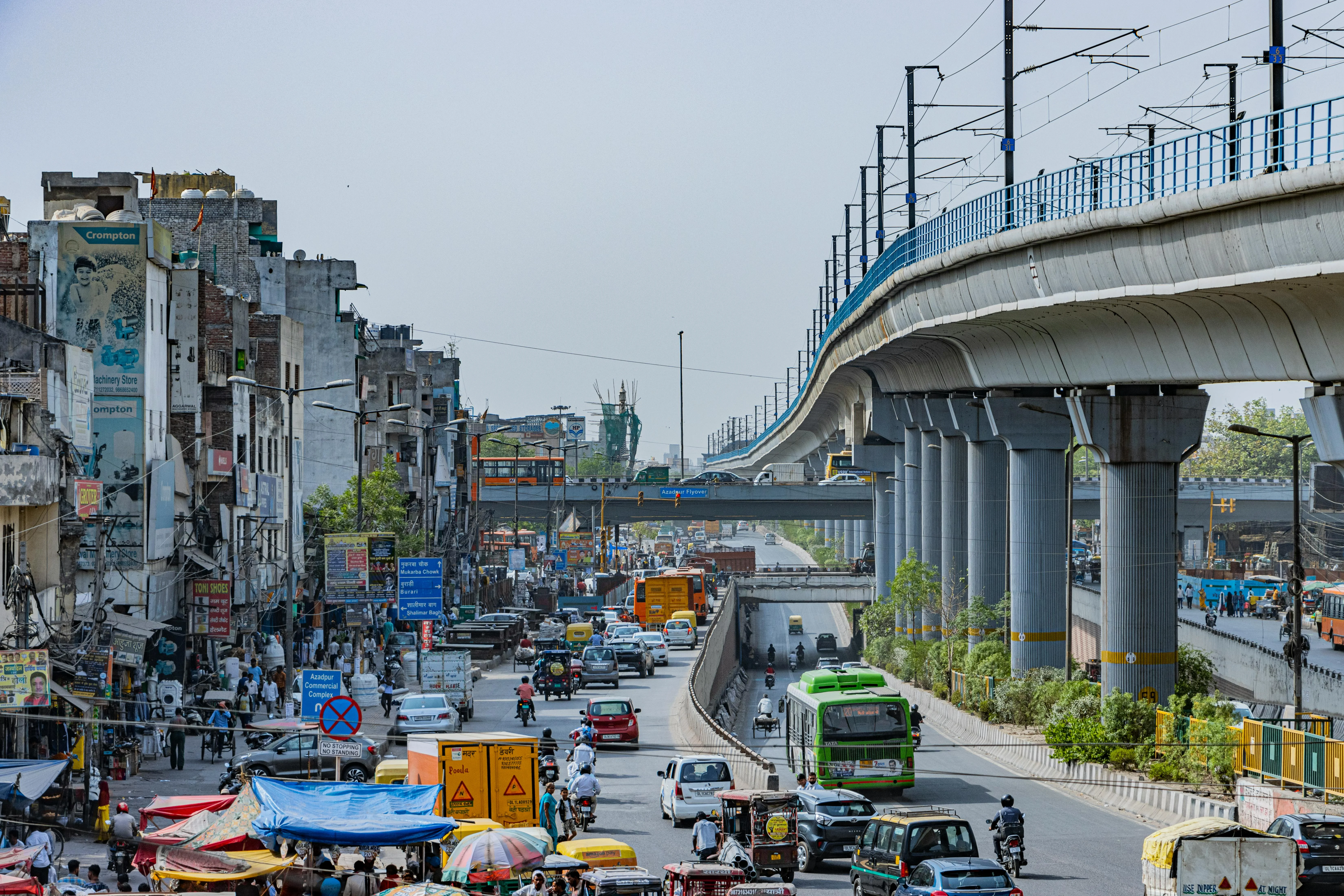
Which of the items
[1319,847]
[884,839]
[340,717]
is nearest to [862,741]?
[884,839]

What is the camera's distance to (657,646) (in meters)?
72.2

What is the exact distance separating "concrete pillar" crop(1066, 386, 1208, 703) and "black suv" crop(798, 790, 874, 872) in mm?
14872

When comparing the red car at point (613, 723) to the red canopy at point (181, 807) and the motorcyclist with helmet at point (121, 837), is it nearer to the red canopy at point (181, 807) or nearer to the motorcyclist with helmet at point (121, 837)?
the motorcyclist with helmet at point (121, 837)

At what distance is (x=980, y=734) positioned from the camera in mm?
48969

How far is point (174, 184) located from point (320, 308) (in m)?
8.65

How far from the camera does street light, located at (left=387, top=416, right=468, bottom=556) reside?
7556cm

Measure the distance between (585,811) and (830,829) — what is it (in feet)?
15.7

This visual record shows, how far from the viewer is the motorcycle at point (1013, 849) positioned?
25.6m

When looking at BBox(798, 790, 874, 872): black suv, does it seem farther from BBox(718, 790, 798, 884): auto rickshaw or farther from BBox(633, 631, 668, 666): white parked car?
BBox(633, 631, 668, 666): white parked car

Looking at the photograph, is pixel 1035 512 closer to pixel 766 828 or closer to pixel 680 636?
pixel 766 828

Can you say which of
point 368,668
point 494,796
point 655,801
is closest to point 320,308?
point 368,668

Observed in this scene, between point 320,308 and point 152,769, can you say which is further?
point 320,308

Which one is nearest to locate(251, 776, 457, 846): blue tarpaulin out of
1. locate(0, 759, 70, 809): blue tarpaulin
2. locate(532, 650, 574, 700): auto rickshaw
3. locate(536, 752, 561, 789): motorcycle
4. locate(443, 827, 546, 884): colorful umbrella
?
locate(443, 827, 546, 884): colorful umbrella

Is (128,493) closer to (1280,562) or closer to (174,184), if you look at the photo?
(174,184)
